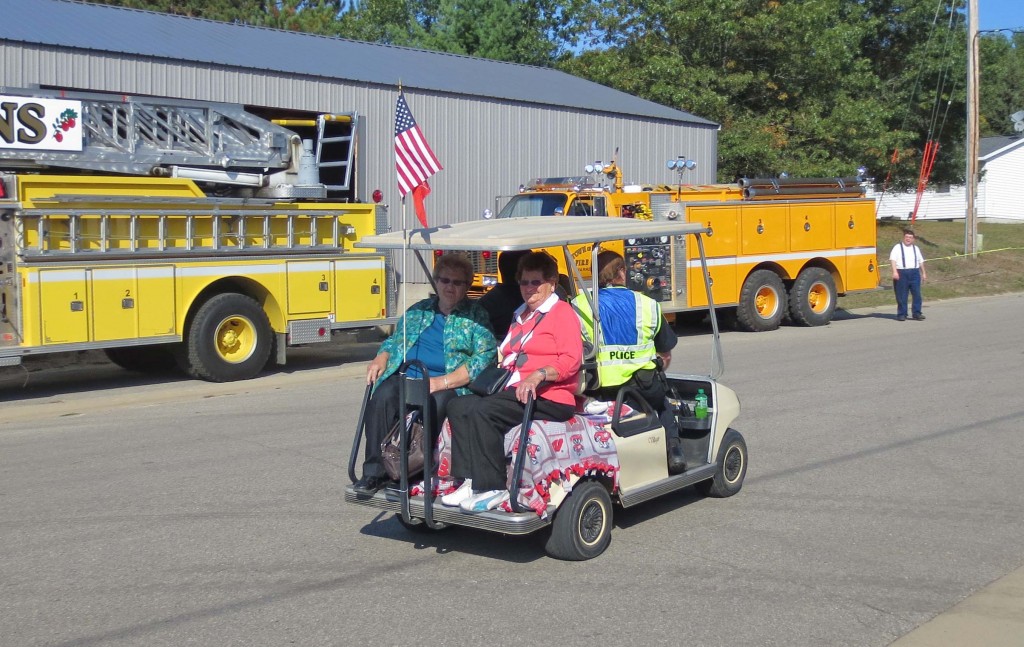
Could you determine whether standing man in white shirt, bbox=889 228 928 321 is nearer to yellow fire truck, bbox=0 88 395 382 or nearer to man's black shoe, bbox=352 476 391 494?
yellow fire truck, bbox=0 88 395 382

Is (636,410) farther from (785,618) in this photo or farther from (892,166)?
(892,166)

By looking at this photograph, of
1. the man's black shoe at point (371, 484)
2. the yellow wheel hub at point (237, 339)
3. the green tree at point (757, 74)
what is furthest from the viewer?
the green tree at point (757, 74)

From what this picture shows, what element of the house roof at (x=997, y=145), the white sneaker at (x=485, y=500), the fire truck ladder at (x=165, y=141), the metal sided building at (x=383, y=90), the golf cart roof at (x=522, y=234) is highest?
the house roof at (x=997, y=145)

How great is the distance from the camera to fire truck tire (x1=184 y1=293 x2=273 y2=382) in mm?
13516

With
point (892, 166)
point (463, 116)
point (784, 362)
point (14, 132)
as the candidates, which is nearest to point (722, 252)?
point (784, 362)

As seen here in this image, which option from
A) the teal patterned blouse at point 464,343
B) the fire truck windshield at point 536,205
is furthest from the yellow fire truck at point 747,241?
the teal patterned blouse at point 464,343

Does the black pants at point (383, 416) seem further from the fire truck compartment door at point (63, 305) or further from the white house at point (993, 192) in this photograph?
the white house at point (993, 192)

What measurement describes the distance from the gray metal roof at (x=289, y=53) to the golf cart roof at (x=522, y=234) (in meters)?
13.6

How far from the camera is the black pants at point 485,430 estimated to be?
6055 millimetres

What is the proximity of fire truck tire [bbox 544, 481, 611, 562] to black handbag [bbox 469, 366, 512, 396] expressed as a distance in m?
→ 0.69

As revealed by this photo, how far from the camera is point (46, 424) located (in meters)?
11.0

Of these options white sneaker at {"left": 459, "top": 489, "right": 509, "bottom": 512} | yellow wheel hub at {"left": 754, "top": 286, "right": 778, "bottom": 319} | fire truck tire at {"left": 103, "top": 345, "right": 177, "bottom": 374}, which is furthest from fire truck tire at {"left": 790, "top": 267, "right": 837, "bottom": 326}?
white sneaker at {"left": 459, "top": 489, "right": 509, "bottom": 512}

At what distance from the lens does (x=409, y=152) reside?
275 inches

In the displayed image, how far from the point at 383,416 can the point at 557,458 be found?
101 cm
